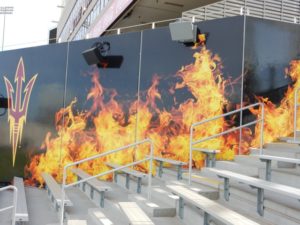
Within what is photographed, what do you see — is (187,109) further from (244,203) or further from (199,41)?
(244,203)

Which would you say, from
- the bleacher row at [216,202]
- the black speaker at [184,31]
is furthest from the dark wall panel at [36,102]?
the bleacher row at [216,202]

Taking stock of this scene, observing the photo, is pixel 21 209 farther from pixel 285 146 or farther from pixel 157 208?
pixel 285 146

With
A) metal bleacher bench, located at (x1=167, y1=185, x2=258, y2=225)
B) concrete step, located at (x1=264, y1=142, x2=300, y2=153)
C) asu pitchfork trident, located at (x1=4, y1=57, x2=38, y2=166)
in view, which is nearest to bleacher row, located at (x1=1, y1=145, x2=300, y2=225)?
metal bleacher bench, located at (x1=167, y1=185, x2=258, y2=225)

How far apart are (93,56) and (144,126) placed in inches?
78.0

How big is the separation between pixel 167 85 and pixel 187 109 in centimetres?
66

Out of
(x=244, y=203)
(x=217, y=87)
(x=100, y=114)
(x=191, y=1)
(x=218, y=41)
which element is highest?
(x=191, y=1)

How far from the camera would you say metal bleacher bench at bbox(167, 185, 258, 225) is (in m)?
3.54

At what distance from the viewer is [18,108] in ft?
34.2

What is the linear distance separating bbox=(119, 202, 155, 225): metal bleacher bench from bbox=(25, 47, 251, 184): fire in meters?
2.64

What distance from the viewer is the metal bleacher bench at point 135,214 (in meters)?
4.35

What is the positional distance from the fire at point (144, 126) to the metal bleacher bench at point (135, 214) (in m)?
2.64

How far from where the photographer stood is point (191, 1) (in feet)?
39.5

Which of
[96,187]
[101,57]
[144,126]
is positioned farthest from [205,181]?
[101,57]

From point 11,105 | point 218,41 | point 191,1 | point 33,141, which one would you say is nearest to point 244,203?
point 218,41
